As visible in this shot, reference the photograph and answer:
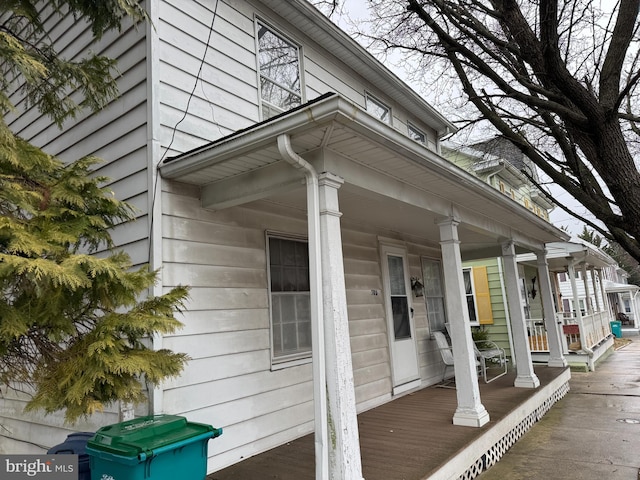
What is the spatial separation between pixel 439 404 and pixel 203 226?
380 centimetres

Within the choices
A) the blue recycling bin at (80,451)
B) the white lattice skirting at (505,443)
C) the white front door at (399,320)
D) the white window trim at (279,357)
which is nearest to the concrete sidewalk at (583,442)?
the white lattice skirting at (505,443)

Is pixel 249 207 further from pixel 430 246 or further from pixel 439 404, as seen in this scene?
pixel 430 246

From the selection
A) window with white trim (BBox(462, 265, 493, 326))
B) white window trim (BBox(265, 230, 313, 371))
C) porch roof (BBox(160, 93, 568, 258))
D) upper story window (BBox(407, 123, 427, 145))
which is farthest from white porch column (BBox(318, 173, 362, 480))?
window with white trim (BBox(462, 265, 493, 326))

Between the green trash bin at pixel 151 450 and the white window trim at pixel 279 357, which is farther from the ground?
the white window trim at pixel 279 357

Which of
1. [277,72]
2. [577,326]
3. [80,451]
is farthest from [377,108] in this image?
[577,326]

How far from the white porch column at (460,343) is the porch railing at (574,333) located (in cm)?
579

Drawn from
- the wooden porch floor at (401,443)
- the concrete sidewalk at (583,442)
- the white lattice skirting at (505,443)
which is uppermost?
the wooden porch floor at (401,443)

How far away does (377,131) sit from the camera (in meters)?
2.81

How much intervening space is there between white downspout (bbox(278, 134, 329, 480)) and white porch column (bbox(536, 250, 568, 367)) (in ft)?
20.4

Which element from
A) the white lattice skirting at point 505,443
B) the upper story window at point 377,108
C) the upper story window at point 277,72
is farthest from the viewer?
the upper story window at point 377,108

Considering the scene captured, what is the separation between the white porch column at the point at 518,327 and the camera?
607cm

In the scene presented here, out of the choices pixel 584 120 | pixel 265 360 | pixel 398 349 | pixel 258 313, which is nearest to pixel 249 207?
pixel 258 313

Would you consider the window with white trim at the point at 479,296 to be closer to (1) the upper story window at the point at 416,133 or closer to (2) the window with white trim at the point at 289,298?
(1) the upper story window at the point at 416,133

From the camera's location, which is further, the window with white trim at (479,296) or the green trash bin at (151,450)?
the window with white trim at (479,296)
